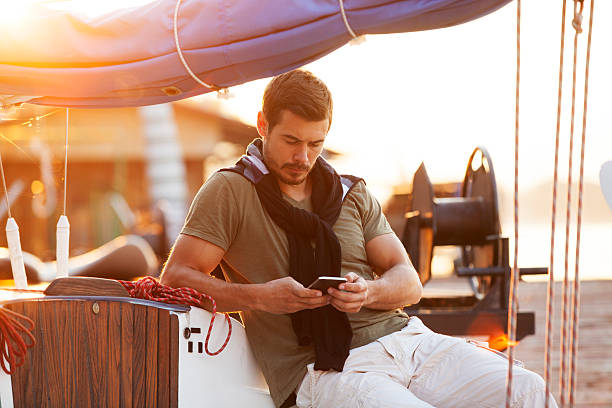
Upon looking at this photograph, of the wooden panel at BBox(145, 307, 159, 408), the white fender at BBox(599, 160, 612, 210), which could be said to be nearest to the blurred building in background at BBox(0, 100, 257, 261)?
the wooden panel at BBox(145, 307, 159, 408)

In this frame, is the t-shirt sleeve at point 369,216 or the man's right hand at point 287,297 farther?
the t-shirt sleeve at point 369,216

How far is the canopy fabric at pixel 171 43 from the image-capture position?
2329 mm

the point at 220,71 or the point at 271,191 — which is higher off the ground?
the point at 220,71

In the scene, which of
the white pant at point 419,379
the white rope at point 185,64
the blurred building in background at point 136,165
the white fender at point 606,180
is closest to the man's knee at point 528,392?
the white pant at point 419,379

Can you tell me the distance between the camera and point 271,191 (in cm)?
288

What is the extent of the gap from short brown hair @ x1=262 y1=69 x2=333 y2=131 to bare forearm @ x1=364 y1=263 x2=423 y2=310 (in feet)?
2.04

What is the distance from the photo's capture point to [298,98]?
2.87 metres

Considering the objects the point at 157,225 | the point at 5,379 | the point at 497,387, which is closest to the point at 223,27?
the point at 5,379

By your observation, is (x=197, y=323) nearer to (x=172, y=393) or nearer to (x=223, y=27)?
(x=172, y=393)

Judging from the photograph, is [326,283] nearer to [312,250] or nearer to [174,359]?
[312,250]

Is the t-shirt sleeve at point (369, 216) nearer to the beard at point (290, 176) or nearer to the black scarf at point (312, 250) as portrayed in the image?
the black scarf at point (312, 250)

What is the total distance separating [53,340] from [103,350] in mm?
152

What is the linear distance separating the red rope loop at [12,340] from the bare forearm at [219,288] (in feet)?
1.76

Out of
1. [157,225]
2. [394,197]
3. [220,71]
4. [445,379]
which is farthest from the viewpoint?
[157,225]
